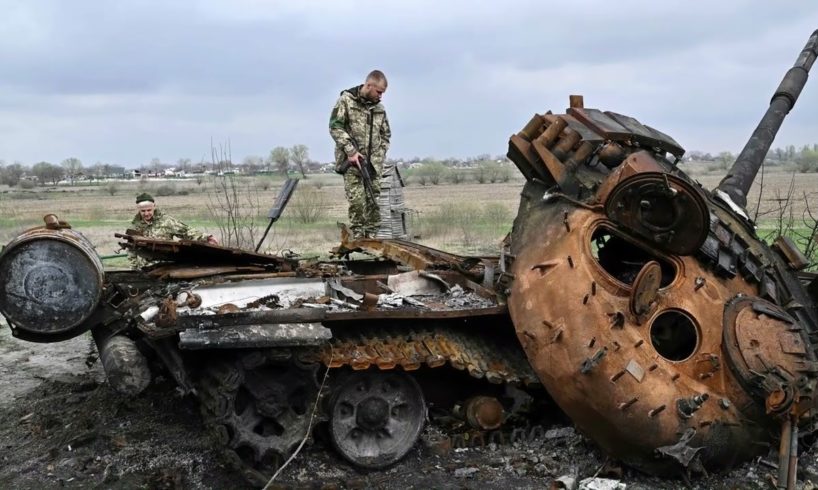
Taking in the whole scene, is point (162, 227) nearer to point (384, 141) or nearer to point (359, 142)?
point (359, 142)

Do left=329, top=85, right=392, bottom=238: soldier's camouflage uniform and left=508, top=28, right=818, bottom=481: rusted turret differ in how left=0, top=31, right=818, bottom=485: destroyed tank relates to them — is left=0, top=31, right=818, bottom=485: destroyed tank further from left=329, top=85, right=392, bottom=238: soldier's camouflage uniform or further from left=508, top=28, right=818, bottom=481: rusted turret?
left=329, top=85, right=392, bottom=238: soldier's camouflage uniform

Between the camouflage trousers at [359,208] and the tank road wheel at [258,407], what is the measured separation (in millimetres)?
3615

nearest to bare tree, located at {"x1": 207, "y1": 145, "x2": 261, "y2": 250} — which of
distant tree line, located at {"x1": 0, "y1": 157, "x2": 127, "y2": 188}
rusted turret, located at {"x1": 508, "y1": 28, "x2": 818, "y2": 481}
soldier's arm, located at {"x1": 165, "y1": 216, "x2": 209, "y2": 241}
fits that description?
soldier's arm, located at {"x1": 165, "y1": 216, "x2": 209, "y2": 241}

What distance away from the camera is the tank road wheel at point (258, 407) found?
18.1ft

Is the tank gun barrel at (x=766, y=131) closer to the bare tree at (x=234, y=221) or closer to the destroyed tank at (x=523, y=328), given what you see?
the destroyed tank at (x=523, y=328)

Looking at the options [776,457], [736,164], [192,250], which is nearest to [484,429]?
[776,457]

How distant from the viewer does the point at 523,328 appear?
587 centimetres

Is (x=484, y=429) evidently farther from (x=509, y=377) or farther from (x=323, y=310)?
(x=323, y=310)

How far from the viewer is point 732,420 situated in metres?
5.39

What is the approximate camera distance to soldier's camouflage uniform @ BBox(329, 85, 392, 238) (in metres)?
9.12

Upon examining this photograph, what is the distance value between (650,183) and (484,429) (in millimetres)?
2369

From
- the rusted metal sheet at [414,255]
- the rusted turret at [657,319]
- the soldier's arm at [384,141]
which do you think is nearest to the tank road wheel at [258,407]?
the rusted turret at [657,319]

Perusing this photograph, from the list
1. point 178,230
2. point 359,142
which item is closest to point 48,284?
point 178,230

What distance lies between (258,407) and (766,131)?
5.64 metres
